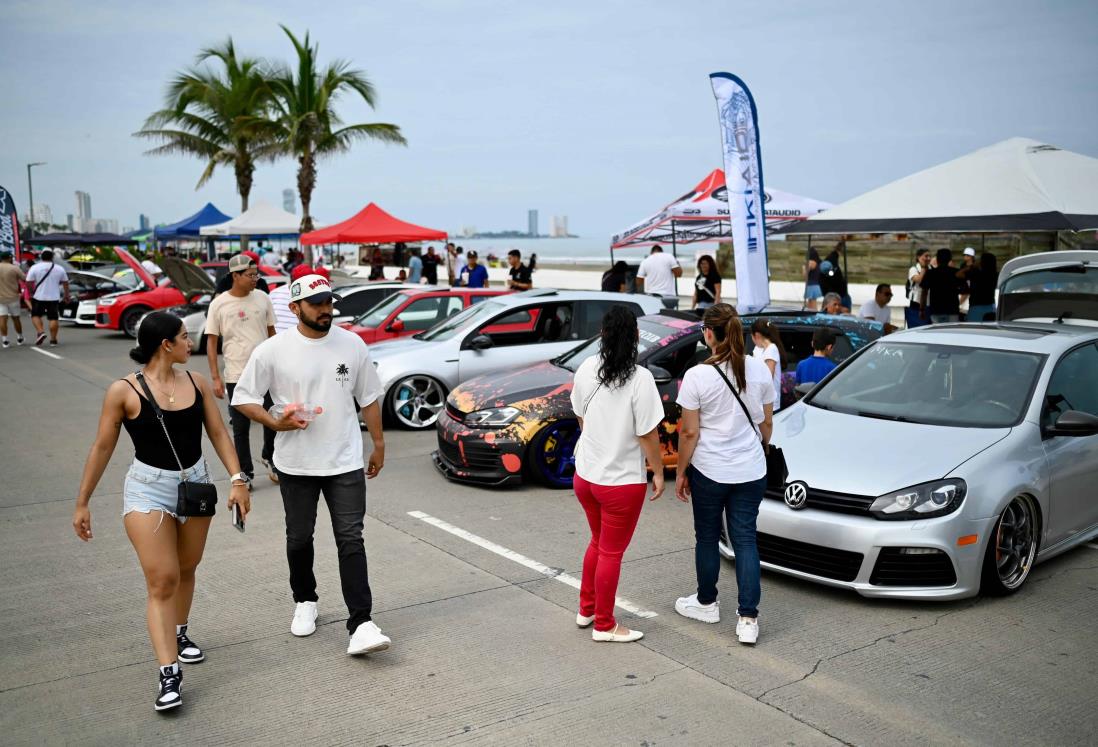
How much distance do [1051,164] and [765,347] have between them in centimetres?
711

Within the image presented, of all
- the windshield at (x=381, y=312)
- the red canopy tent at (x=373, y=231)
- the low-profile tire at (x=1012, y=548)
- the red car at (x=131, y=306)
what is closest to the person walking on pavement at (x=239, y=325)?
the windshield at (x=381, y=312)

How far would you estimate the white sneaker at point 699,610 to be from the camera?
197 inches

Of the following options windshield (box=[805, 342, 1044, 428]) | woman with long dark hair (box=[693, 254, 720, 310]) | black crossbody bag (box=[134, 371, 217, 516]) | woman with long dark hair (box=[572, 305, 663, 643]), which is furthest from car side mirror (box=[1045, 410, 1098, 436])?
woman with long dark hair (box=[693, 254, 720, 310])

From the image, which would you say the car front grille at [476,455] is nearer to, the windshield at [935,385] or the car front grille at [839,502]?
the windshield at [935,385]

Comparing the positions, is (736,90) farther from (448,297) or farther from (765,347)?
(765,347)

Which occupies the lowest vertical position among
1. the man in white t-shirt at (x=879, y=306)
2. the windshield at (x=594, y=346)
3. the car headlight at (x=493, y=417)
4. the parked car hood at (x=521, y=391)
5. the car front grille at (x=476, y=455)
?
the car front grille at (x=476, y=455)

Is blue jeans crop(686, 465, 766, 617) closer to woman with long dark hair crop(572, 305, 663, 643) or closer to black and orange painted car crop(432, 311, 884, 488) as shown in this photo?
woman with long dark hair crop(572, 305, 663, 643)

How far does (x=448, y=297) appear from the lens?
1255 cm

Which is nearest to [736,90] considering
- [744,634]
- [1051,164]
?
[1051,164]

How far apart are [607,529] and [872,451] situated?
1.83 meters

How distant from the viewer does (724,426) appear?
4648mm

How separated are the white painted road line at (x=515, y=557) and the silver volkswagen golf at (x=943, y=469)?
34.0 inches

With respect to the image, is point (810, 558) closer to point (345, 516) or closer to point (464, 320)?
point (345, 516)

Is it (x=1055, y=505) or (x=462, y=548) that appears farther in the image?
(x=462, y=548)
